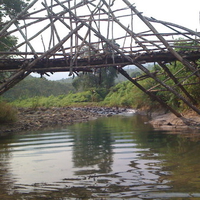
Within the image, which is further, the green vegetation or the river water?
the green vegetation

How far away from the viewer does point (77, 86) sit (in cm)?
5909

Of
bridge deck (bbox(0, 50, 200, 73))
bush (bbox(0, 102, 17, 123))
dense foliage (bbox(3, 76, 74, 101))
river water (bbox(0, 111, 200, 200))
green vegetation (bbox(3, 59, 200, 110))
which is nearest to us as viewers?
river water (bbox(0, 111, 200, 200))

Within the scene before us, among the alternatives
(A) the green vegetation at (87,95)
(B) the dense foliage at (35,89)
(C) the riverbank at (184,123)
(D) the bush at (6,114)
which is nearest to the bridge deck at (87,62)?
(C) the riverbank at (184,123)

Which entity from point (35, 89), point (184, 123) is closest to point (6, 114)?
point (184, 123)

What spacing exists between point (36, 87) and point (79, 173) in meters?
59.2

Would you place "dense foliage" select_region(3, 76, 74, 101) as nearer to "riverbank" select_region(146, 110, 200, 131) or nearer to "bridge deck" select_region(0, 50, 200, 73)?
"riverbank" select_region(146, 110, 200, 131)

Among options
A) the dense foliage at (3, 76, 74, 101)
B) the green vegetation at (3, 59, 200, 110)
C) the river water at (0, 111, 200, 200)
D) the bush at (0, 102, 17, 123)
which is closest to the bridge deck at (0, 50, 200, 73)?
the river water at (0, 111, 200, 200)

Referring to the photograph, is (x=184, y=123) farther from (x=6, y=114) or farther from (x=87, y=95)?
(x=87, y=95)

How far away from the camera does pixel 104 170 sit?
6312mm

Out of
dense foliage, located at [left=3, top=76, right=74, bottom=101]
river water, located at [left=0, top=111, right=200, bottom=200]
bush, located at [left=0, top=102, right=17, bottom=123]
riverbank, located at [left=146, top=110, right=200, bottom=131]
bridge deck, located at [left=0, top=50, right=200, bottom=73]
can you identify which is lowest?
river water, located at [left=0, top=111, right=200, bottom=200]

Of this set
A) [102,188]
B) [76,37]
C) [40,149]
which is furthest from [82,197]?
[76,37]

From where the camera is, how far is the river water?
488cm

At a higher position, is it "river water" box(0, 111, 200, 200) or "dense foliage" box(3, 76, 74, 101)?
"dense foliage" box(3, 76, 74, 101)

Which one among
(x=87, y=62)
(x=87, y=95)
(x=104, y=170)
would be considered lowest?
(x=104, y=170)
